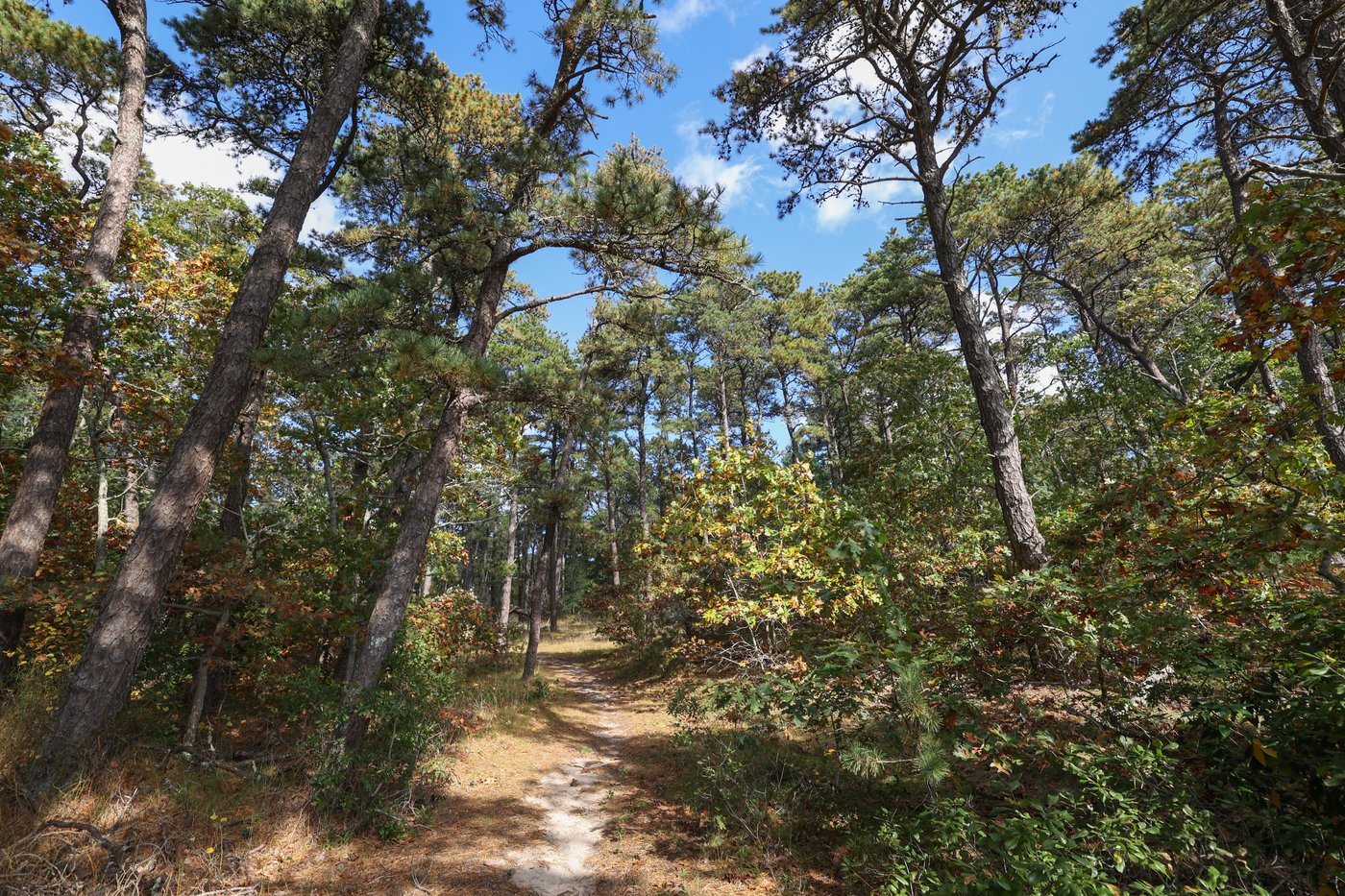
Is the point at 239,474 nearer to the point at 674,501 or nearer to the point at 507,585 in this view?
the point at 674,501

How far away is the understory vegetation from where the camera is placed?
10.1 feet

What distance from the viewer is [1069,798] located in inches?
108

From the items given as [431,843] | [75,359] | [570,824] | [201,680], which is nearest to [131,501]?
[75,359]

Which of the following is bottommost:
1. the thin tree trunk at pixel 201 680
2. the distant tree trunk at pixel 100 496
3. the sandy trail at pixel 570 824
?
the sandy trail at pixel 570 824

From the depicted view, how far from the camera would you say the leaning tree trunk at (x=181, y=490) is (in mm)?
4223

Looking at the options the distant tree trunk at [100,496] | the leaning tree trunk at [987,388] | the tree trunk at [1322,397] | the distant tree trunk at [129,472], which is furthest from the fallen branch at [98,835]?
the leaning tree trunk at [987,388]

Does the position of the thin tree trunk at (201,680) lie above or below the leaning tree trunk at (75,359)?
below

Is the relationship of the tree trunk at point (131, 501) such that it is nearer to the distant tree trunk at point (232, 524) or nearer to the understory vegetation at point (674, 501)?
the understory vegetation at point (674, 501)

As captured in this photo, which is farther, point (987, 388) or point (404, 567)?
point (987, 388)

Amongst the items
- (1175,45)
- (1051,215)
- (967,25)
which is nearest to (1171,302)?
(1051,215)

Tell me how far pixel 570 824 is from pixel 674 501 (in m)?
4.69

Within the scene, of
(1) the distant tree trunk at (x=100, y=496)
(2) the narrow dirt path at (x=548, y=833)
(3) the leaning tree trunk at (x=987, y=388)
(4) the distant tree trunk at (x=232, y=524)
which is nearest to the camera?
(2) the narrow dirt path at (x=548, y=833)

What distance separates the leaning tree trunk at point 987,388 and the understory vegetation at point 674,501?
6cm

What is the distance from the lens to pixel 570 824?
5461mm
